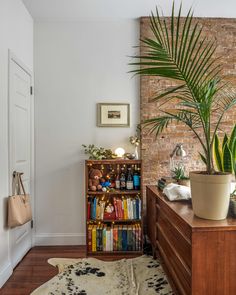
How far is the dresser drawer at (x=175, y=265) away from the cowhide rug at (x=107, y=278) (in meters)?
0.21

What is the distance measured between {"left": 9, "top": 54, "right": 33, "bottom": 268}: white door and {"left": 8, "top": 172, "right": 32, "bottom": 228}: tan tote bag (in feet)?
0.35

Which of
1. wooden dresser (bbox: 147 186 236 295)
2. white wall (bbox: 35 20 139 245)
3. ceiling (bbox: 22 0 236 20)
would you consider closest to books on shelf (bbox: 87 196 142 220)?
white wall (bbox: 35 20 139 245)

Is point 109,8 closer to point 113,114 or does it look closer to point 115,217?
point 113,114

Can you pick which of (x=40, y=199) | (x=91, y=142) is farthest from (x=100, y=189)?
(x=40, y=199)

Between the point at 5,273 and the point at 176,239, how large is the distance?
5.30ft

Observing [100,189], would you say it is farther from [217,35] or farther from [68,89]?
[217,35]

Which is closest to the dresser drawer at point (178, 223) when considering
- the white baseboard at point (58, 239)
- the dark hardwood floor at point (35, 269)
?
the dark hardwood floor at point (35, 269)

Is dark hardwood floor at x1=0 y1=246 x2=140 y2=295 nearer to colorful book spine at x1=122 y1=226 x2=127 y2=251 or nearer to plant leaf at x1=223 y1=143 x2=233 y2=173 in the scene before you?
colorful book spine at x1=122 y1=226 x2=127 y2=251

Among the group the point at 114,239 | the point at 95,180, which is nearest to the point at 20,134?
the point at 95,180

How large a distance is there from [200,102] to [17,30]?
7.08 ft

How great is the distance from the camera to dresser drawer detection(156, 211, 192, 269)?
5.09ft

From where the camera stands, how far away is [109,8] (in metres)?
2.97

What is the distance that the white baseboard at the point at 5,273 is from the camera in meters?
2.25

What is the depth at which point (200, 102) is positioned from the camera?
1601 millimetres
